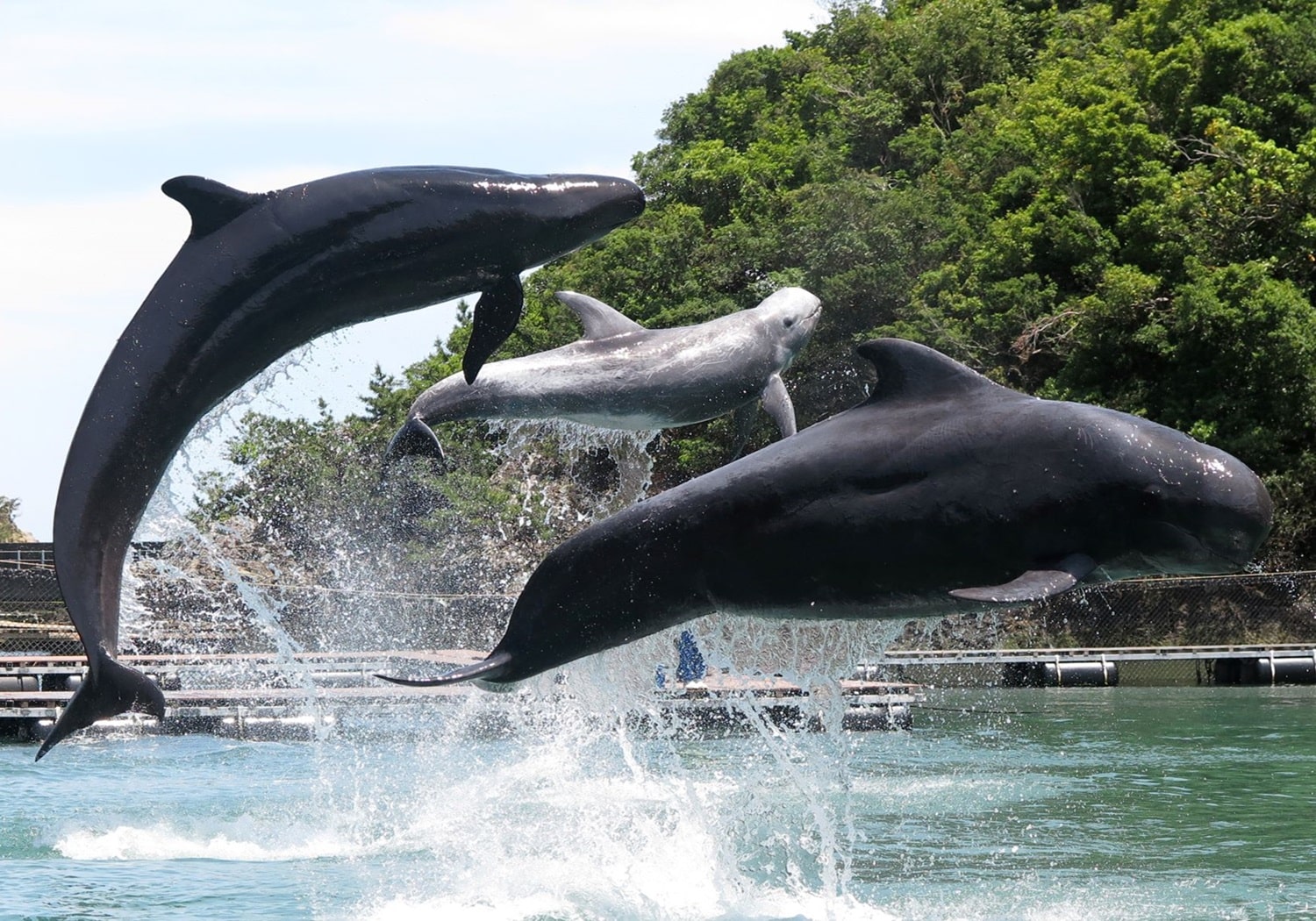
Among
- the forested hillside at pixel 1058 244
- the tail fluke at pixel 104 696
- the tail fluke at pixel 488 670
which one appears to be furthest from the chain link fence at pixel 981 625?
the tail fluke at pixel 488 670

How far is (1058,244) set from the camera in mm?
39500

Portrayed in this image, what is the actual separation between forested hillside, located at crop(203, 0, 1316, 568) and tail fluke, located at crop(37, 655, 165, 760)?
1109 inches

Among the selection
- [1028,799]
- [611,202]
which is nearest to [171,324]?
[611,202]

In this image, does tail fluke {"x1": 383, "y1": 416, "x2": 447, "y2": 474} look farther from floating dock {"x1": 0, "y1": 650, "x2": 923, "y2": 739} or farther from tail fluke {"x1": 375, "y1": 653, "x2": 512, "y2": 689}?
floating dock {"x1": 0, "y1": 650, "x2": 923, "y2": 739}

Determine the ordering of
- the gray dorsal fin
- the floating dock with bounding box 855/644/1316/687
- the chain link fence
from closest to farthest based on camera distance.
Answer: the gray dorsal fin → the floating dock with bounding box 855/644/1316/687 → the chain link fence

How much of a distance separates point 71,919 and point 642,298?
33.8 m

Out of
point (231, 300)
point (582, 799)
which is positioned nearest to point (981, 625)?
point (582, 799)

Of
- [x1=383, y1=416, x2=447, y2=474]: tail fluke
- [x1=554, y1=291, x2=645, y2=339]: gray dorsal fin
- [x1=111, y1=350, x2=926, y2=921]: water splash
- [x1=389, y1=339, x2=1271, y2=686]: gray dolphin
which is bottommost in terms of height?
[x1=111, y1=350, x2=926, y2=921]: water splash

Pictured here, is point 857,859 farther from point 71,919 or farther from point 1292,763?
point 1292,763

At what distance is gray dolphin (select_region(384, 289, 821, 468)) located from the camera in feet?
A: 32.7

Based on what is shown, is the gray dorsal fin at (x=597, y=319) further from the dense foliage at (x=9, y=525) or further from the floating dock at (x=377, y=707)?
the dense foliage at (x=9, y=525)

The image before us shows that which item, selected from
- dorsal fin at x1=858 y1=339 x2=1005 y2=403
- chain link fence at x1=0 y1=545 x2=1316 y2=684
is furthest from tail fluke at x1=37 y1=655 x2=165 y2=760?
chain link fence at x1=0 y1=545 x2=1316 y2=684

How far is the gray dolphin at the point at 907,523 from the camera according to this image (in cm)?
693

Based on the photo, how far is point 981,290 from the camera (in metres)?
40.2
